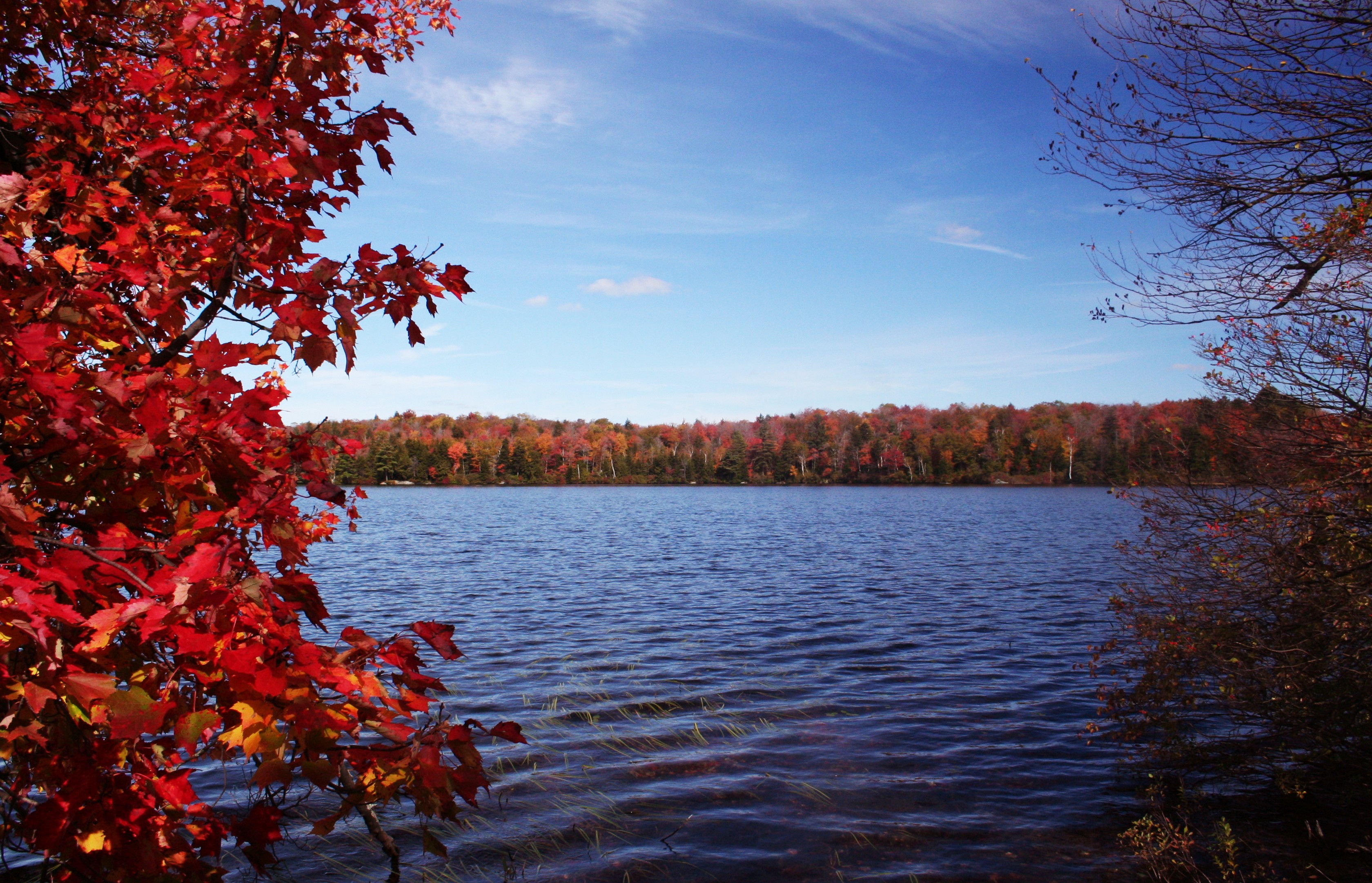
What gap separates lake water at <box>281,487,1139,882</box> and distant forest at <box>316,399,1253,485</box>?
9728 centimetres

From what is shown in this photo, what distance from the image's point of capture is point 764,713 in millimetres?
11766

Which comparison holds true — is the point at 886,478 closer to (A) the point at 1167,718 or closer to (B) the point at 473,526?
(B) the point at 473,526

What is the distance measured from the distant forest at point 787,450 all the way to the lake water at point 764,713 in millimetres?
97281

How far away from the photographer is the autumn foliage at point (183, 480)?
8.10 ft

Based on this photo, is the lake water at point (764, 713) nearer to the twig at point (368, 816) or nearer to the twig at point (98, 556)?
the twig at point (368, 816)

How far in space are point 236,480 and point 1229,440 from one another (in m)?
9.38

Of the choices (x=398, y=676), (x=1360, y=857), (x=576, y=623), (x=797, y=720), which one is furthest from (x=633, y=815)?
(x=576, y=623)

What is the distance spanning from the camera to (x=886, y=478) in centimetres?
14188

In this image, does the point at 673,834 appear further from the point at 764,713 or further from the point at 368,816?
the point at 368,816

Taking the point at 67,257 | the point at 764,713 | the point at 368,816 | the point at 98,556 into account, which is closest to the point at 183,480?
the point at 98,556

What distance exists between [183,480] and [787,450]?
→ 144 m

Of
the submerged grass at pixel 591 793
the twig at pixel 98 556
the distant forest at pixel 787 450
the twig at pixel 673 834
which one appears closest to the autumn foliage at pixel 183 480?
the twig at pixel 98 556

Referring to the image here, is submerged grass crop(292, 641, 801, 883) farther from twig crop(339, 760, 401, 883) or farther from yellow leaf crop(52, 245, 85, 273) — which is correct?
yellow leaf crop(52, 245, 85, 273)

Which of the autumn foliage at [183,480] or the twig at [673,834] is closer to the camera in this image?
the autumn foliage at [183,480]
